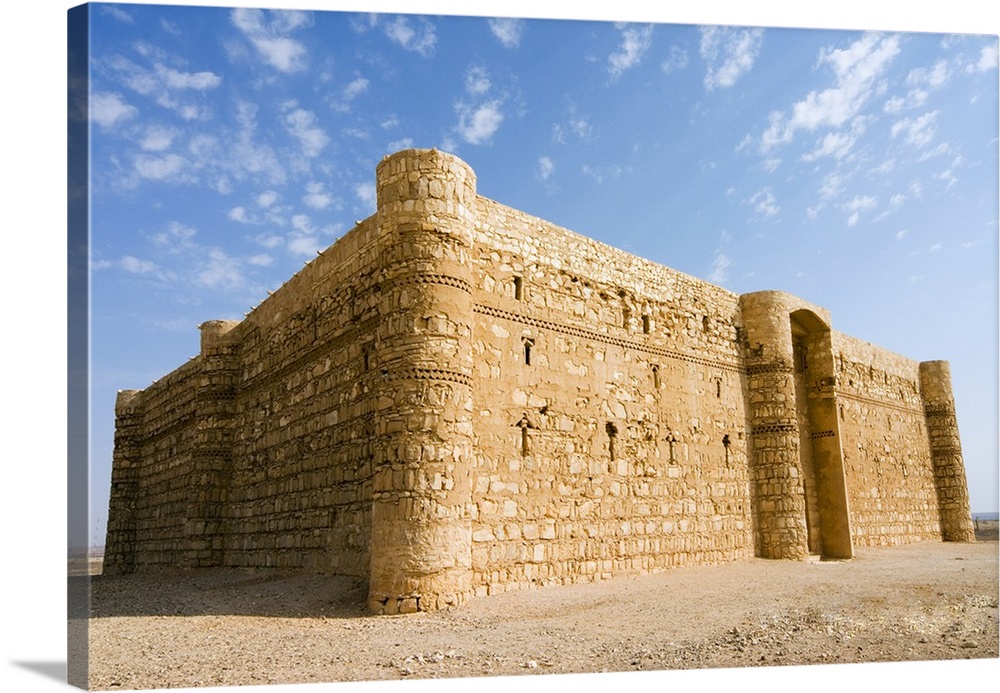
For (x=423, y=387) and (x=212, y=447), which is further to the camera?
(x=212, y=447)

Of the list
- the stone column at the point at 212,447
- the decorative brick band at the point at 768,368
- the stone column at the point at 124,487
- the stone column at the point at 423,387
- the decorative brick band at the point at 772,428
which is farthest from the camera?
the stone column at the point at 124,487

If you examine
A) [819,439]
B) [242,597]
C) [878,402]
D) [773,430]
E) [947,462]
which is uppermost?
[878,402]

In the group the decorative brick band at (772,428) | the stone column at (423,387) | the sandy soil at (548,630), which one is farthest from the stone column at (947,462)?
the stone column at (423,387)

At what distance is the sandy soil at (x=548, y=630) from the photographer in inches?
263

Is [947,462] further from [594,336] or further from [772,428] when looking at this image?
[594,336]

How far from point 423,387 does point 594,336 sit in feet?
12.5

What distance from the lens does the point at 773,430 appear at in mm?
15344

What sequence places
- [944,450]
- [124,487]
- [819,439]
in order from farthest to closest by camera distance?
[944,450], [124,487], [819,439]

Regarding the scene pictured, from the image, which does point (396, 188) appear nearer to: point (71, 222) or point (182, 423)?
point (71, 222)

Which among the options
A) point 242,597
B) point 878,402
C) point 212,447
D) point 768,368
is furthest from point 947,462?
point 242,597

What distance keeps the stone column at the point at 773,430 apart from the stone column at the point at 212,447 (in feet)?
32.3

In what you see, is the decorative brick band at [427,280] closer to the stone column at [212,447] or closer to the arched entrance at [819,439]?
the stone column at [212,447]

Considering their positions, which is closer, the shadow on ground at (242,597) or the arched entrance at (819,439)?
the shadow on ground at (242,597)

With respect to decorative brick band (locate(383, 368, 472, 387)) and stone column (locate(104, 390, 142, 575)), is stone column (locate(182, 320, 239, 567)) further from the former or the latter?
decorative brick band (locate(383, 368, 472, 387))
